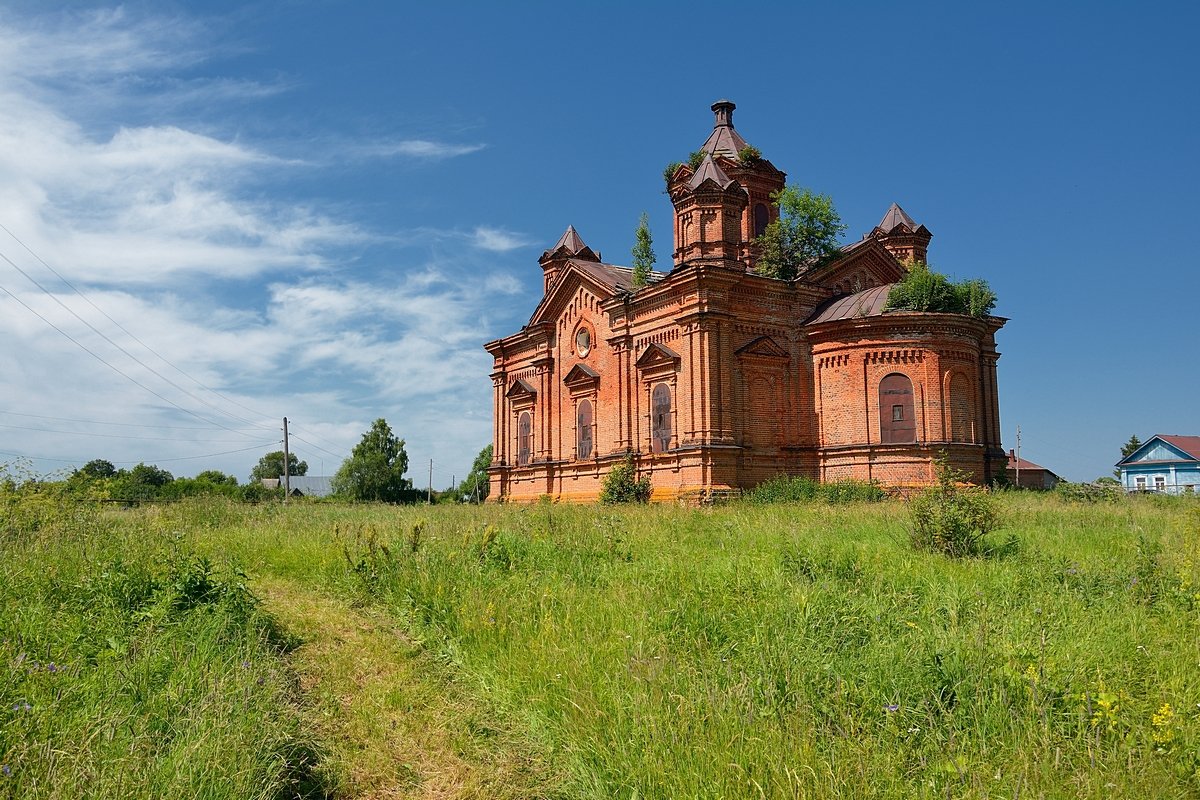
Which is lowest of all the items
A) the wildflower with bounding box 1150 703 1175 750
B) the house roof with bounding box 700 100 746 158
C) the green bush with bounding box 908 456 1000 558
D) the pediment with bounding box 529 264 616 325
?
the wildflower with bounding box 1150 703 1175 750

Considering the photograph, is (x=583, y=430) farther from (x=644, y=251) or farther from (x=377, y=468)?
(x=377, y=468)

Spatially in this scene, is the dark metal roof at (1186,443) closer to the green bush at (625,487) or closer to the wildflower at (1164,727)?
the green bush at (625,487)

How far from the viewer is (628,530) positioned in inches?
501

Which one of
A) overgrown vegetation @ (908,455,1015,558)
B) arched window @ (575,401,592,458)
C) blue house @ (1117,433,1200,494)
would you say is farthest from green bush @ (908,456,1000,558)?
blue house @ (1117,433,1200,494)

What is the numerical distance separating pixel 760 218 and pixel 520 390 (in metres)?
11.0

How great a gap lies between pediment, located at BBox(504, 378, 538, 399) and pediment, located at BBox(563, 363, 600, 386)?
8.38ft

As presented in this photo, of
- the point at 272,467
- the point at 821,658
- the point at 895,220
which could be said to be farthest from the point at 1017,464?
the point at 272,467

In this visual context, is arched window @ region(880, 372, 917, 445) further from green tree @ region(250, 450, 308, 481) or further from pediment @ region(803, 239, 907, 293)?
green tree @ region(250, 450, 308, 481)

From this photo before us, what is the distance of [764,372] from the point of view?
957 inches

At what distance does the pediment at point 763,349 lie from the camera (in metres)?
23.9

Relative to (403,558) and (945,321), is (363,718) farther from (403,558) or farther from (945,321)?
(945,321)

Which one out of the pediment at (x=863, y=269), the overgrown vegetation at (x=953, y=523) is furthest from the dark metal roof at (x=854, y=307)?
the overgrown vegetation at (x=953, y=523)

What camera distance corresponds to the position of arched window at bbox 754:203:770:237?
28641 millimetres

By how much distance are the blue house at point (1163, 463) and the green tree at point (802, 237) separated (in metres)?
39.3
